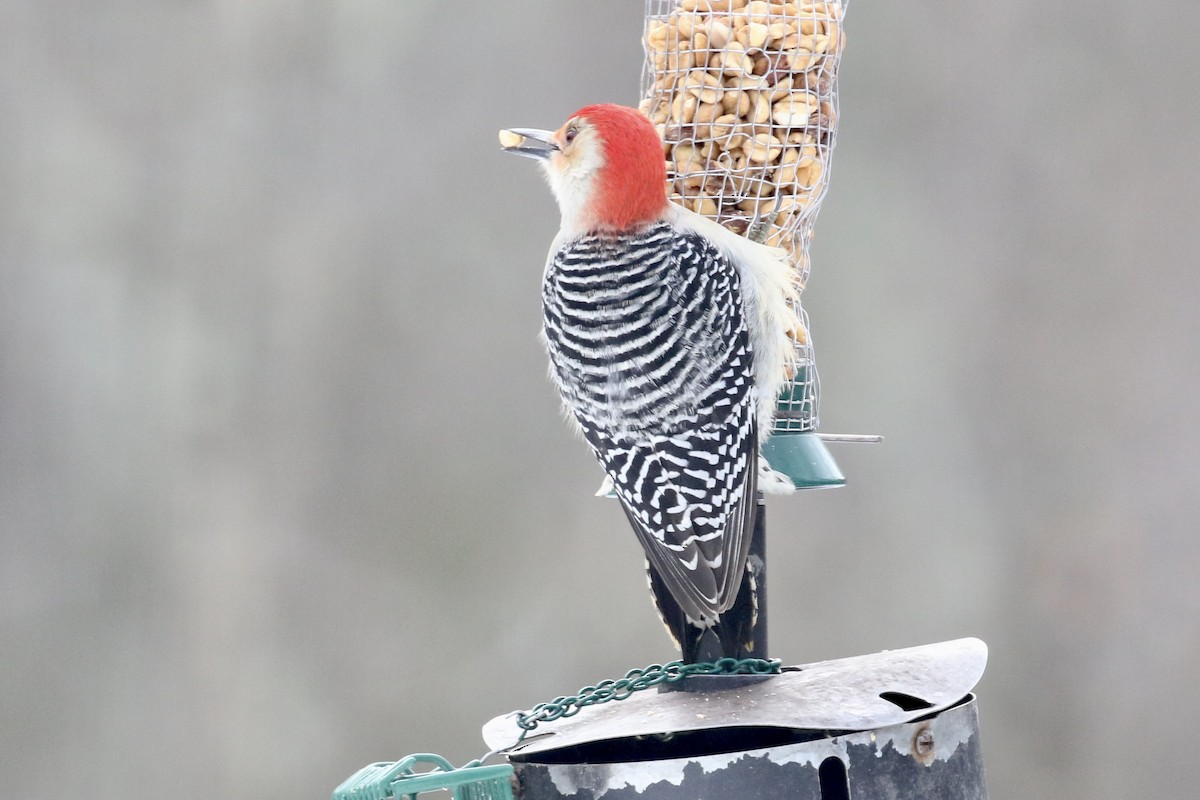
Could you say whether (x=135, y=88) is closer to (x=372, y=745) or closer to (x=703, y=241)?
(x=372, y=745)

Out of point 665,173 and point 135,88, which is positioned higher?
point 135,88

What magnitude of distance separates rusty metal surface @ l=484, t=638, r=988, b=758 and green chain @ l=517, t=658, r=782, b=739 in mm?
19

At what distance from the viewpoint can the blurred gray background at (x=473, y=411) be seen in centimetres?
570

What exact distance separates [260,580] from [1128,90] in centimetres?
388

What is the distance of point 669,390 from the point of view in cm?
298

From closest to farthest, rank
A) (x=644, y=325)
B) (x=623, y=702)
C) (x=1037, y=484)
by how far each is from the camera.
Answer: (x=623, y=702)
(x=644, y=325)
(x=1037, y=484)

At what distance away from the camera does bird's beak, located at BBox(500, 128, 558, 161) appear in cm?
333

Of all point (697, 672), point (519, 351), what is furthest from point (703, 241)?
point (519, 351)

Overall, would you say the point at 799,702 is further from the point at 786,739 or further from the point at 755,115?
the point at 755,115

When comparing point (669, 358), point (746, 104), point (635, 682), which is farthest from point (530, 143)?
point (635, 682)

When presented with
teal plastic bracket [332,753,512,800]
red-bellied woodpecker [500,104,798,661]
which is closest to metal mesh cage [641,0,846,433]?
red-bellied woodpecker [500,104,798,661]

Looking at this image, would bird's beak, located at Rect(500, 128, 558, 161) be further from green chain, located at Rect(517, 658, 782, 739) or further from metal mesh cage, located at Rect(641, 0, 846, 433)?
green chain, located at Rect(517, 658, 782, 739)

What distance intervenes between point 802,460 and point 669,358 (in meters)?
0.39

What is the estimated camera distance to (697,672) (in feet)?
9.29
